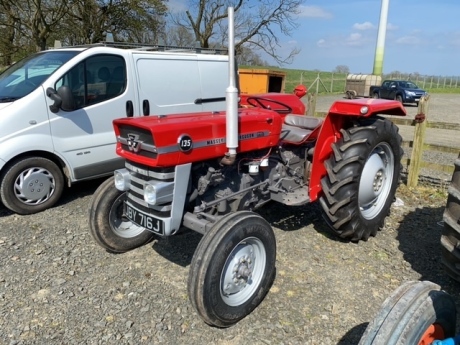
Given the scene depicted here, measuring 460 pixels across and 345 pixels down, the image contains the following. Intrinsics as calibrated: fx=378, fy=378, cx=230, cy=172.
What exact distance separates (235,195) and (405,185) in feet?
12.0

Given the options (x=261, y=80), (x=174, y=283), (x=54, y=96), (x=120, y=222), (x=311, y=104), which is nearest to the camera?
(x=174, y=283)

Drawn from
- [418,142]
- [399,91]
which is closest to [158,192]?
[418,142]

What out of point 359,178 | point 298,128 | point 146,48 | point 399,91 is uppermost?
point 146,48

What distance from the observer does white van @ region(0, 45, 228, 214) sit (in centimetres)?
436

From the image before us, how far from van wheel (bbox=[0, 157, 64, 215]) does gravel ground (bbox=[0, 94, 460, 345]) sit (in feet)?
0.55

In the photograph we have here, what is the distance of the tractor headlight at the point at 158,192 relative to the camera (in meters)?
2.73

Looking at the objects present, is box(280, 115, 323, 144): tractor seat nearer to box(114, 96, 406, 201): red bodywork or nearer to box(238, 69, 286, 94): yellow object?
box(114, 96, 406, 201): red bodywork

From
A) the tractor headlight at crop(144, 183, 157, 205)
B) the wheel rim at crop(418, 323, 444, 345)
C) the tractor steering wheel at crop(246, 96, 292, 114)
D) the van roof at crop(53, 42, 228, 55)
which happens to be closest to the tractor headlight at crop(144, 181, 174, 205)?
the tractor headlight at crop(144, 183, 157, 205)

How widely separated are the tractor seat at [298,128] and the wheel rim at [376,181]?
0.65 metres

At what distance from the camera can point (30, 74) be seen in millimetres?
4738

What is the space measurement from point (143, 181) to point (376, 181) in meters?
2.45

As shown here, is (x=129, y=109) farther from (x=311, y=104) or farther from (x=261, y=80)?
(x=261, y=80)

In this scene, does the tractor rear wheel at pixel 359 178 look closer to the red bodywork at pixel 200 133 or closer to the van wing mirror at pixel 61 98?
the red bodywork at pixel 200 133

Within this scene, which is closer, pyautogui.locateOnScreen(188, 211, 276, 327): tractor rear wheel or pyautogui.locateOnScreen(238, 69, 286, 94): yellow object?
pyautogui.locateOnScreen(188, 211, 276, 327): tractor rear wheel
